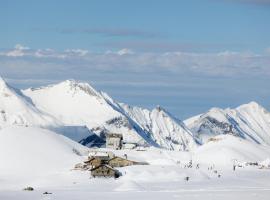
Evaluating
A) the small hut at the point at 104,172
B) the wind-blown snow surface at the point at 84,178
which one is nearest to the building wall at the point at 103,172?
the small hut at the point at 104,172

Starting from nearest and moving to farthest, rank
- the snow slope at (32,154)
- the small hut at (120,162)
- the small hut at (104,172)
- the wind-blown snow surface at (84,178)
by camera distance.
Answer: the wind-blown snow surface at (84,178)
the small hut at (104,172)
the snow slope at (32,154)
the small hut at (120,162)

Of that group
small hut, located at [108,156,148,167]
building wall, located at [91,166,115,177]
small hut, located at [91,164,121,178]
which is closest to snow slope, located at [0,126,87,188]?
small hut, located at [108,156,148,167]

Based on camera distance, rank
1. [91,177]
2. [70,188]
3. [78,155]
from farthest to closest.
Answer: [78,155], [91,177], [70,188]

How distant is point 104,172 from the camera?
153 m

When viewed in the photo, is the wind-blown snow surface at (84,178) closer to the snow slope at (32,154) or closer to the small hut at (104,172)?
the snow slope at (32,154)

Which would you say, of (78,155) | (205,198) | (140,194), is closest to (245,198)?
(205,198)

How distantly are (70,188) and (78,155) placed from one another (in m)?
59.6

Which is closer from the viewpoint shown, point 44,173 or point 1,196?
point 1,196

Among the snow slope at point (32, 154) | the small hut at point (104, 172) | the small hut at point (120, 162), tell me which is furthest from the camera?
the small hut at point (120, 162)

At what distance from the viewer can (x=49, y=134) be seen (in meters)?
192

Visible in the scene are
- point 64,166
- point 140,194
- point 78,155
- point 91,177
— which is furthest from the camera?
point 78,155

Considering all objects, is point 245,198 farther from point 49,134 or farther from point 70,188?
point 49,134

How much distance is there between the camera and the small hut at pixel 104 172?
5984 inches

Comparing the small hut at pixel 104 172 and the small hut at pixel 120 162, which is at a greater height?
the small hut at pixel 120 162
